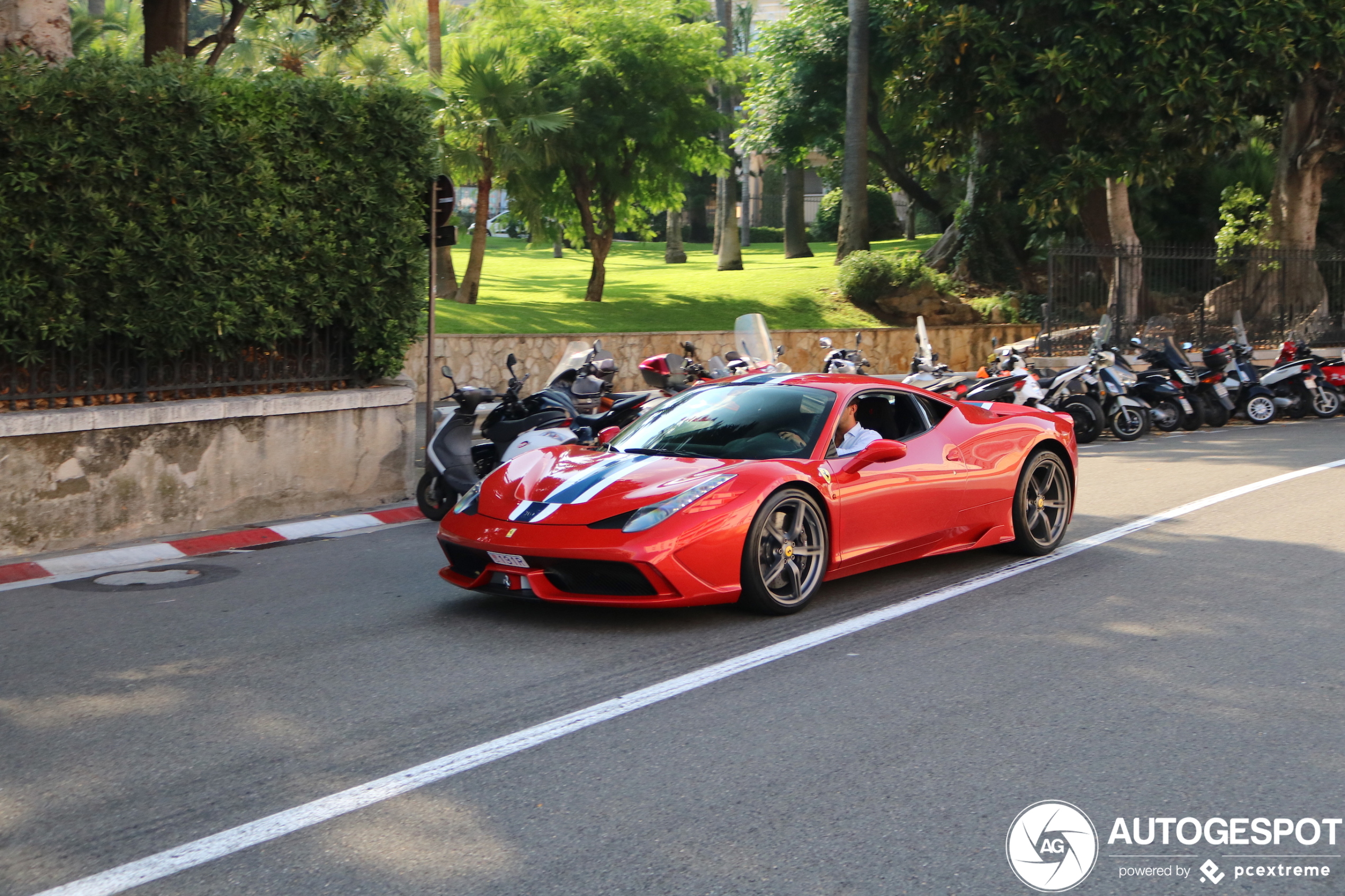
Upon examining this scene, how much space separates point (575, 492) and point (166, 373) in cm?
478

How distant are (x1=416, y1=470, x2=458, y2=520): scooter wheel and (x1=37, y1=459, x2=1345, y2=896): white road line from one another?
444 cm

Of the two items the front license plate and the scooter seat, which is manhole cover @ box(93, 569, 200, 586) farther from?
the scooter seat

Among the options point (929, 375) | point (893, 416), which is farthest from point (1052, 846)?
point (929, 375)

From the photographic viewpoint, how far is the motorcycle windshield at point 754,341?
13.8m

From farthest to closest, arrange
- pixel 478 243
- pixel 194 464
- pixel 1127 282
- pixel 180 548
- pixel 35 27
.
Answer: pixel 478 243 → pixel 1127 282 → pixel 35 27 → pixel 194 464 → pixel 180 548

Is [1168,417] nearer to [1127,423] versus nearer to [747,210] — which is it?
[1127,423]

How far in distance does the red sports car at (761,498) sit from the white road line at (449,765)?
37cm

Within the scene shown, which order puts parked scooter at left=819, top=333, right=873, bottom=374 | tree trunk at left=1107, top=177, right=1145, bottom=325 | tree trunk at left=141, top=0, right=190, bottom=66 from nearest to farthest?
parked scooter at left=819, top=333, right=873, bottom=374
tree trunk at left=141, top=0, right=190, bottom=66
tree trunk at left=1107, top=177, right=1145, bottom=325

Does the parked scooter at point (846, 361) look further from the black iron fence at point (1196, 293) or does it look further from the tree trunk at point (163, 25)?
the tree trunk at point (163, 25)

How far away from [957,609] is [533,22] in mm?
24851

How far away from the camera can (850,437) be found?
7.41 m

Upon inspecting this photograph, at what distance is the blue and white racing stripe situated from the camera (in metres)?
6.64

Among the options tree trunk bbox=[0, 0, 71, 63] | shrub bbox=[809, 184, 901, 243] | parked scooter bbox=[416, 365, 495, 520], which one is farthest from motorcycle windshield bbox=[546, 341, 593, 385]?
shrub bbox=[809, 184, 901, 243]

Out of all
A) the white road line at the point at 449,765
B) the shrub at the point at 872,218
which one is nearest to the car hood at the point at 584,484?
the white road line at the point at 449,765
